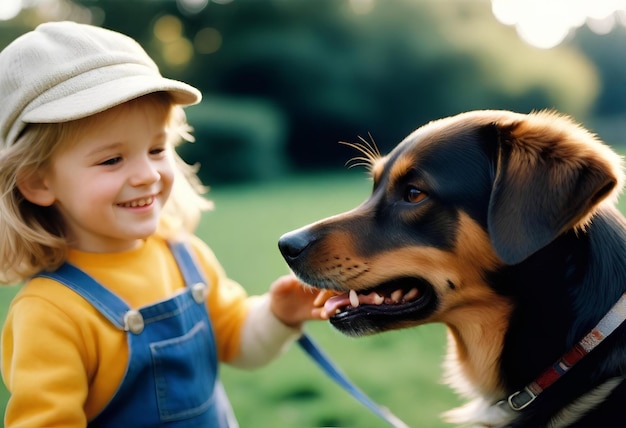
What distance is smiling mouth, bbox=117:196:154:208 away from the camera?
101 inches

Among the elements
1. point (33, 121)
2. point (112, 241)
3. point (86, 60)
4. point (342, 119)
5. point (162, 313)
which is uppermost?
point (86, 60)

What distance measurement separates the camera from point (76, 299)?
2.43 m

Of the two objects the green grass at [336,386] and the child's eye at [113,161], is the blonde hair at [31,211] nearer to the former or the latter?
the child's eye at [113,161]

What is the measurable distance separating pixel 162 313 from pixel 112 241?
0.35 metres

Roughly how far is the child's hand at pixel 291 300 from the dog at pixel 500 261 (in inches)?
6.6

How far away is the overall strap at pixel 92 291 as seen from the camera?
2449mm

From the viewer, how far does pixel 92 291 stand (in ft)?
8.13

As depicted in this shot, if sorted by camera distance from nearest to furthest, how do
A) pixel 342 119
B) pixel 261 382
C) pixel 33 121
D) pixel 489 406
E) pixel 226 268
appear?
pixel 33 121
pixel 489 406
pixel 261 382
pixel 226 268
pixel 342 119

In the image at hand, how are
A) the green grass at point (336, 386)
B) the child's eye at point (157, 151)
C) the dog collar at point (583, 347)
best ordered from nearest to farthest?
the dog collar at point (583, 347) → the child's eye at point (157, 151) → the green grass at point (336, 386)

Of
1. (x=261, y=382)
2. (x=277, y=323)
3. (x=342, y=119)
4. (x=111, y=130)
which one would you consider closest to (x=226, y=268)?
(x=261, y=382)

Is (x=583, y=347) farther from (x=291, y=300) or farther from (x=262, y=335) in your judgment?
(x=262, y=335)

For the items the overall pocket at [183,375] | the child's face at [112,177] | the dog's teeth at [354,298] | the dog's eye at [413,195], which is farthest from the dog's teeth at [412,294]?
the child's face at [112,177]

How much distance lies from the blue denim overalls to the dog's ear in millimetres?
1215

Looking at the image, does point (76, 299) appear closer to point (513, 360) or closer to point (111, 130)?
point (111, 130)
